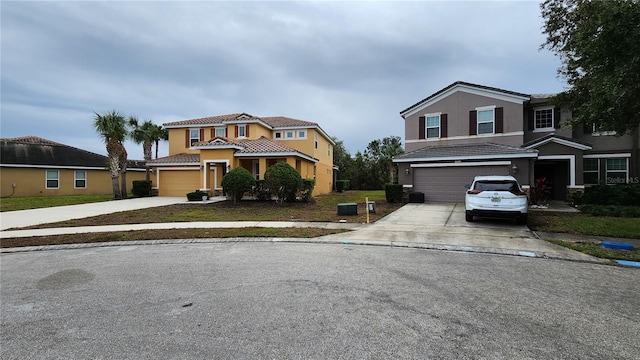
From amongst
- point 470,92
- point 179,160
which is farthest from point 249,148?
point 470,92

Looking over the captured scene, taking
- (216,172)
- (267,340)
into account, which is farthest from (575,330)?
(216,172)

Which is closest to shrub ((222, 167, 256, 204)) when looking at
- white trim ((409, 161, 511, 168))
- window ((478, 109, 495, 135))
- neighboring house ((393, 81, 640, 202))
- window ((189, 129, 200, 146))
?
neighboring house ((393, 81, 640, 202))

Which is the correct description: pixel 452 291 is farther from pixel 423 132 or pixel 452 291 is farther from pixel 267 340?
pixel 423 132

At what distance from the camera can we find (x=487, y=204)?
10.6 metres

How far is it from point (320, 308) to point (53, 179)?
33322 millimetres

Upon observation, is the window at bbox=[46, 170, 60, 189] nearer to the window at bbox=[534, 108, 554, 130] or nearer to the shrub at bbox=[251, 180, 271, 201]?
the shrub at bbox=[251, 180, 271, 201]

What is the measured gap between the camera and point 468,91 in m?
19.3

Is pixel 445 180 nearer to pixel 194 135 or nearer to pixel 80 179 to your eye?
pixel 194 135

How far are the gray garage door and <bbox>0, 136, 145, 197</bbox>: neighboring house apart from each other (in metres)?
29.8

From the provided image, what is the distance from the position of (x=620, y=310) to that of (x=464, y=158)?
13.9 metres

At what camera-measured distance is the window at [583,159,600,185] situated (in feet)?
58.4

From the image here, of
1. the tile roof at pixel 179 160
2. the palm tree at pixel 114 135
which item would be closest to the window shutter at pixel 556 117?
the tile roof at pixel 179 160

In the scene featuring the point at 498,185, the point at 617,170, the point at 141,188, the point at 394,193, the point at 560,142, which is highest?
the point at 560,142

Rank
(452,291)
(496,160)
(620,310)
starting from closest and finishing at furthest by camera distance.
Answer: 1. (620,310)
2. (452,291)
3. (496,160)
